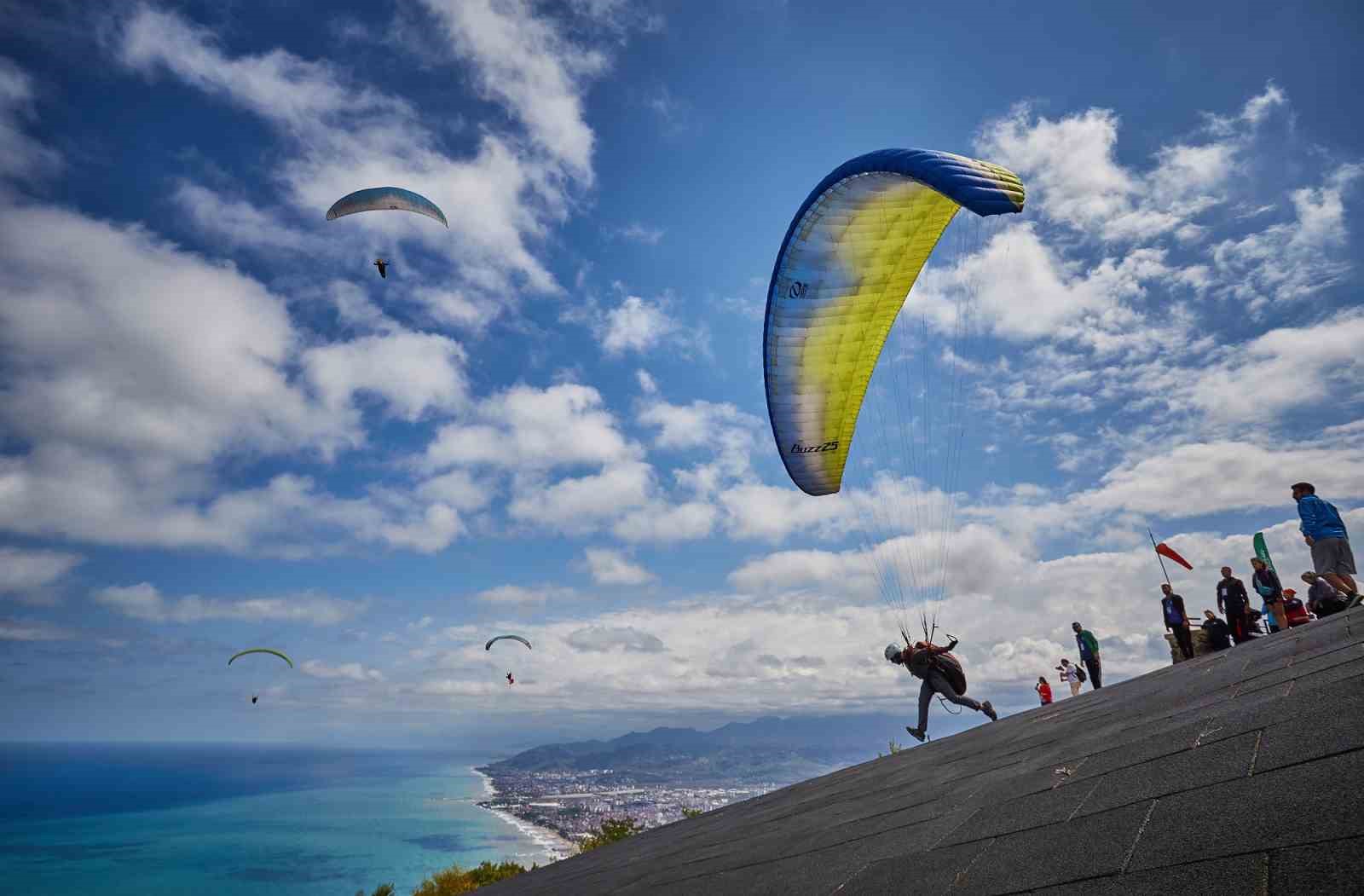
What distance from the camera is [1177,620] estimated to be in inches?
603

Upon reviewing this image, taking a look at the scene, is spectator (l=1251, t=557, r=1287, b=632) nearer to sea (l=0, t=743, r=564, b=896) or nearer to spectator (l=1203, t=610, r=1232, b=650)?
spectator (l=1203, t=610, r=1232, b=650)

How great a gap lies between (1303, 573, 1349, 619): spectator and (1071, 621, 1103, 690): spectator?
636 centimetres

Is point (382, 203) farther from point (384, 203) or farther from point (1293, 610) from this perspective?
point (1293, 610)

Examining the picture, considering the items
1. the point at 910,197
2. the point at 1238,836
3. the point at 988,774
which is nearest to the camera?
the point at 1238,836

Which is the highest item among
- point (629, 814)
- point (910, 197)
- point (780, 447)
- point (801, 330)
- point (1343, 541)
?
point (910, 197)

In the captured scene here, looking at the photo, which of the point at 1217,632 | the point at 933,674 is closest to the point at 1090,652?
the point at 1217,632

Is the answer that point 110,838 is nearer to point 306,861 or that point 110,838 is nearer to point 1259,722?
point 306,861

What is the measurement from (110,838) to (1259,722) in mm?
228893

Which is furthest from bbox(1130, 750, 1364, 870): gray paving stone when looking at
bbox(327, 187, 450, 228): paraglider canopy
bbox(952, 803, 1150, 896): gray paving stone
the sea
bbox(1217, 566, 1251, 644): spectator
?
the sea

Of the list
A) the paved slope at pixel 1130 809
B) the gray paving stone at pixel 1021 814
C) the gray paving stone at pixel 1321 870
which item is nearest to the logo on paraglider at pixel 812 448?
the paved slope at pixel 1130 809

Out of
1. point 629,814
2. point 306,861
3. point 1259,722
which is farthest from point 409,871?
point 1259,722

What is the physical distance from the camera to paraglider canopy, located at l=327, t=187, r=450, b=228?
100ft

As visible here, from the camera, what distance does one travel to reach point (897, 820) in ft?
15.7

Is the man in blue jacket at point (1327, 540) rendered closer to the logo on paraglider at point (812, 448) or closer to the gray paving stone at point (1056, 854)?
the logo on paraglider at point (812, 448)
